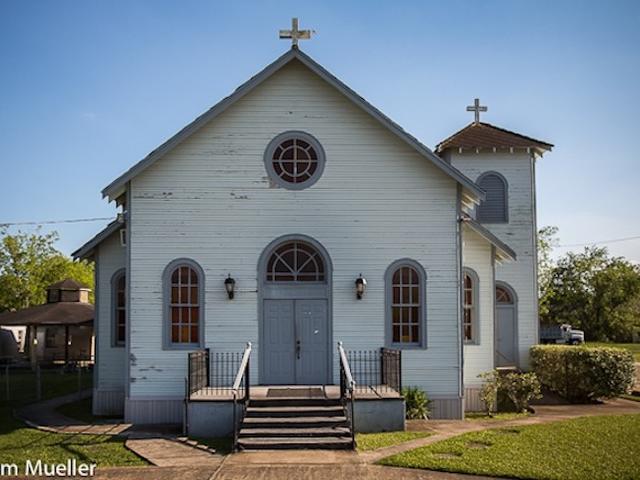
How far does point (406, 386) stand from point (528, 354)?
26.1 ft

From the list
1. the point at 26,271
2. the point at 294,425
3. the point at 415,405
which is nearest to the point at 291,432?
the point at 294,425

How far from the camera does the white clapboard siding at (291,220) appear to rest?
1625cm

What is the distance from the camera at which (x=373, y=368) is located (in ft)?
53.5

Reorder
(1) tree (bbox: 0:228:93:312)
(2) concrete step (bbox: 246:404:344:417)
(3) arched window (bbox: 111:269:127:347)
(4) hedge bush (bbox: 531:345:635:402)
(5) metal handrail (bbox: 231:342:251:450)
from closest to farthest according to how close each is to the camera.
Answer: (5) metal handrail (bbox: 231:342:251:450) → (2) concrete step (bbox: 246:404:344:417) → (3) arched window (bbox: 111:269:127:347) → (4) hedge bush (bbox: 531:345:635:402) → (1) tree (bbox: 0:228:93:312)

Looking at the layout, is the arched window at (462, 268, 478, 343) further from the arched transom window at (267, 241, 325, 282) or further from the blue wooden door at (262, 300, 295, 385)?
the blue wooden door at (262, 300, 295, 385)

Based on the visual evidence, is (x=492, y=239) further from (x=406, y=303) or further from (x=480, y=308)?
(x=406, y=303)

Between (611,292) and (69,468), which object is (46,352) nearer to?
(69,468)

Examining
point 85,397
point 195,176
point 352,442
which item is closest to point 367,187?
point 195,176

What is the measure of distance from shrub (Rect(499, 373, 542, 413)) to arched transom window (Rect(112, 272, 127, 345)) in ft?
32.0

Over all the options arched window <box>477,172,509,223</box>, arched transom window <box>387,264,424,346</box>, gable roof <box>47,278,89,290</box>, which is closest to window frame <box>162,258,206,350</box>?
arched transom window <box>387,264,424,346</box>

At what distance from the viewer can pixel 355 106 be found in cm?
1662

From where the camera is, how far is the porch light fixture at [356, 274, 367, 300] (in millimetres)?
16219

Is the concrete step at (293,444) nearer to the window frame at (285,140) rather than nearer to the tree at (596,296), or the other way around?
the window frame at (285,140)

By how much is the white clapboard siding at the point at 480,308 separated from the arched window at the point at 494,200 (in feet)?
15.4
